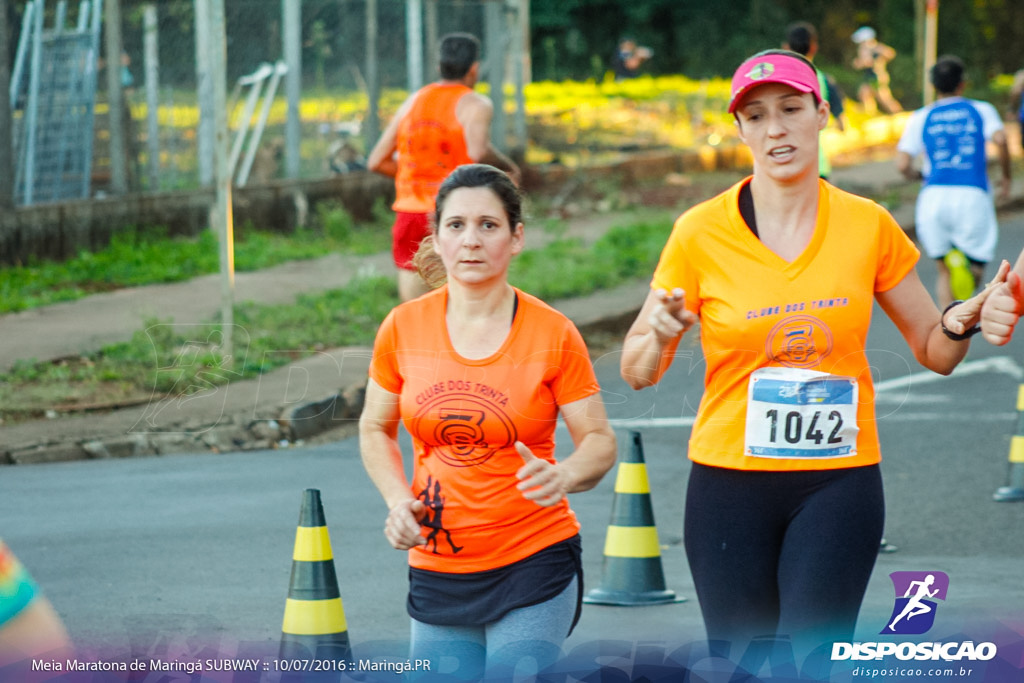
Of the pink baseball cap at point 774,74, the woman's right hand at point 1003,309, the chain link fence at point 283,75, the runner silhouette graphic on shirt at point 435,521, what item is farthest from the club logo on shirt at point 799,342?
the chain link fence at point 283,75

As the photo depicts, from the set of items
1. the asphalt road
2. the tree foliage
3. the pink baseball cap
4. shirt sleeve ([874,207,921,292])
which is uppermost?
the tree foliage

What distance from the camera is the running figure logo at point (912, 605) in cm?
373

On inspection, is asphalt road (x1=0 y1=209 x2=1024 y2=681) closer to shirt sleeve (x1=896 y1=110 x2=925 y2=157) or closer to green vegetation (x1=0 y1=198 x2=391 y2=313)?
shirt sleeve (x1=896 y1=110 x2=925 y2=157)

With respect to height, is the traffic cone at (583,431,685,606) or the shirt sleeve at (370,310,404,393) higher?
the shirt sleeve at (370,310,404,393)

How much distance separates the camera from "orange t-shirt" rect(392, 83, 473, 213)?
8.54 meters

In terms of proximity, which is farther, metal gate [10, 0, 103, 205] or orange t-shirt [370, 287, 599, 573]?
metal gate [10, 0, 103, 205]

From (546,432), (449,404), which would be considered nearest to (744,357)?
(546,432)

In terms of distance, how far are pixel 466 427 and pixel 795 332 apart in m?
0.81

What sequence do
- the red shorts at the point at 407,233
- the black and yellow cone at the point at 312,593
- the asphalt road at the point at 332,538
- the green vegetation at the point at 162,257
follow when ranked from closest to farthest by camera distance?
1. the black and yellow cone at the point at 312,593
2. the asphalt road at the point at 332,538
3. the red shorts at the point at 407,233
4. the green vegetation at the point at 162,257

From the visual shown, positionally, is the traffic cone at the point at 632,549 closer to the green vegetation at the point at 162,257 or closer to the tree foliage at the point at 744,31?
the green vegetation at the point at 162,257

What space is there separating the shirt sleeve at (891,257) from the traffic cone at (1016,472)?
381cm

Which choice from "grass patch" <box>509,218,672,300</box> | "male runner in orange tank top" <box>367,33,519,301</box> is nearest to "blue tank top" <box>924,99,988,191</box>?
"grass patch" <box>509,218,672,300</box>

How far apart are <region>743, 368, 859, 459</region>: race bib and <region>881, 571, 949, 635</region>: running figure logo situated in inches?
20.8

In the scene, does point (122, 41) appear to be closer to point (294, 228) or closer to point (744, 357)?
point (294, 228)
